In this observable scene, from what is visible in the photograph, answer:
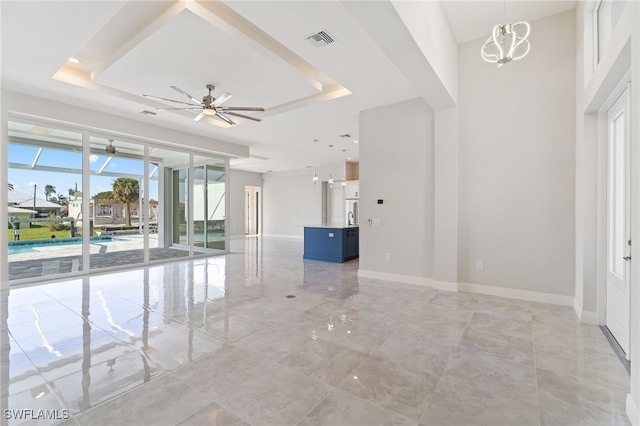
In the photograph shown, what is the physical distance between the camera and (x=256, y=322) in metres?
3.25

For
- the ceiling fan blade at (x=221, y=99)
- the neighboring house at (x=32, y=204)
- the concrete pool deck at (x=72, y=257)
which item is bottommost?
the concrete pool deck at (x=72, y=257)

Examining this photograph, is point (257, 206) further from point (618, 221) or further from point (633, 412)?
point (633, 412)

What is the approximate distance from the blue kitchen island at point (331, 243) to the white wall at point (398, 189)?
1575 mm

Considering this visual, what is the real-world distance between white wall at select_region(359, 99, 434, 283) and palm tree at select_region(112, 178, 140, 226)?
209 inches

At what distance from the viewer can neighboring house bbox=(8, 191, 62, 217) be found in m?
4.89

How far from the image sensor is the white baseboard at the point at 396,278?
191 inches

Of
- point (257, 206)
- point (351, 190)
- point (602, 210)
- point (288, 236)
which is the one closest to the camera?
point (602, 210)

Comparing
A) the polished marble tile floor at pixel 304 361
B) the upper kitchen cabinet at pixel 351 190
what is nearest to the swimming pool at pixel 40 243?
the polished marble tile floor at pixel 304 361

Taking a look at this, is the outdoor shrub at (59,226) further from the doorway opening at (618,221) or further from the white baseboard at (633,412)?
the doorway opening at (618,221)

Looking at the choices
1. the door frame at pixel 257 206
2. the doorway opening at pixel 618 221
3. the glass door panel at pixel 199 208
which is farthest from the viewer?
the door frame at pixel 257 206

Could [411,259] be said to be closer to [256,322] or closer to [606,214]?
[606,214]

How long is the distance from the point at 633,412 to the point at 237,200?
1275cm

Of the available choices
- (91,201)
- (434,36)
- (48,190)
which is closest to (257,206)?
(91,201)

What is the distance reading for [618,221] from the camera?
2887 mm
